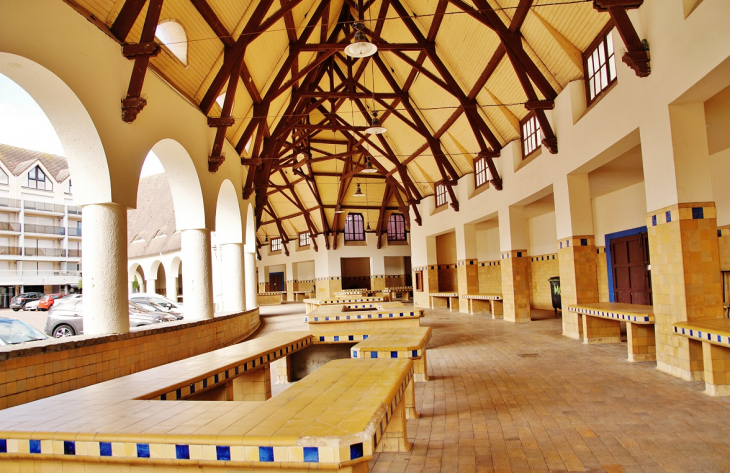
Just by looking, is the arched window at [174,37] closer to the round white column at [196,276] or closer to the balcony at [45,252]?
the round white column at [196,276]

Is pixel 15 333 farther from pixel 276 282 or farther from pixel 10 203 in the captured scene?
pixel 10 203

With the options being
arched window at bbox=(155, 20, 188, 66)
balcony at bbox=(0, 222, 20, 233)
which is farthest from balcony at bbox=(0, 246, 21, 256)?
arched window at bbox=(155, 20, 188, 66)

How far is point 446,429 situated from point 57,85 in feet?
19.0

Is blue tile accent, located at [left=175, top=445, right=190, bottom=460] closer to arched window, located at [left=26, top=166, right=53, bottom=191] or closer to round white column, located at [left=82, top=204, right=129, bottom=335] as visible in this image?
round white column, located at [left=82, top=204, right=129, bottom=335]

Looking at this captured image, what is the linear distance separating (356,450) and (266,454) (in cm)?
41

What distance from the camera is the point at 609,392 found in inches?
219

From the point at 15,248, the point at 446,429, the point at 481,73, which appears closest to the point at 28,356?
the point at 446,429

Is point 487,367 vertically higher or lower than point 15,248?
lower

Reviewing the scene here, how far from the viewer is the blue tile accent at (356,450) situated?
6.50 ft

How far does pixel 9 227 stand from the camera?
106 ft

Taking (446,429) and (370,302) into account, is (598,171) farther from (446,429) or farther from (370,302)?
(446,429)

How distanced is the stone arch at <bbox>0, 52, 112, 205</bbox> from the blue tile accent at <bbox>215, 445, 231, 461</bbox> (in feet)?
16.0

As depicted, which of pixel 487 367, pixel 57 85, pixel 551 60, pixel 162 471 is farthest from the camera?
pixel 551 60

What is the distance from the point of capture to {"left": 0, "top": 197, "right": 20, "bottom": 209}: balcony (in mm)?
31928
